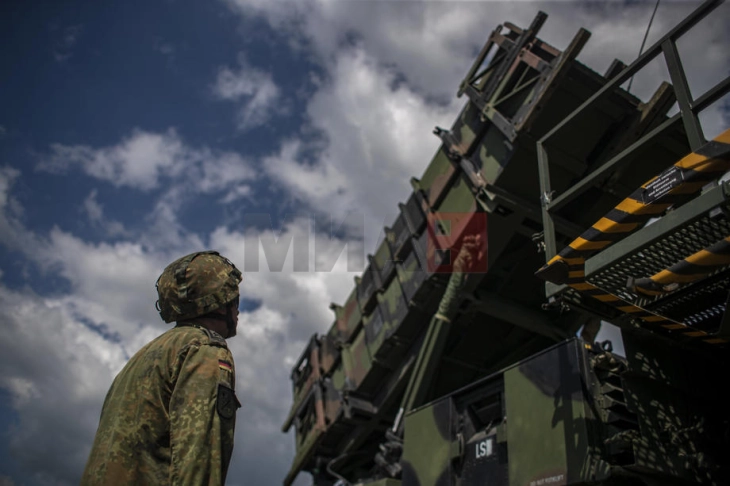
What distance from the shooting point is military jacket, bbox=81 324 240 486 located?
4.42 feet

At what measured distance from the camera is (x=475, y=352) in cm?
657

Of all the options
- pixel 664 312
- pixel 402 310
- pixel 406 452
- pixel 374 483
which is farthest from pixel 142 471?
pixel 402 310

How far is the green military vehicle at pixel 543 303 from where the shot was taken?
2.70m

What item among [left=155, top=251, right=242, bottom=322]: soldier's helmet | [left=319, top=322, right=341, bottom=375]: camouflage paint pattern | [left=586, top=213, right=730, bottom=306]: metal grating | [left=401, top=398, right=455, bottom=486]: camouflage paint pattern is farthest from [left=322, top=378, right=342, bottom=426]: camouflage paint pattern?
[left=155, top=251, right=242, bottom=322]: soldier's helmet

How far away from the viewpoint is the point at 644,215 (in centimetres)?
253

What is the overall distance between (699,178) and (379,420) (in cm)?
566

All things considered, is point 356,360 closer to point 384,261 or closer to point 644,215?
point 384,261

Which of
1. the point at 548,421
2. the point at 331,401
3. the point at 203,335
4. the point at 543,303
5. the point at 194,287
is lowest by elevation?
the point at 203,335

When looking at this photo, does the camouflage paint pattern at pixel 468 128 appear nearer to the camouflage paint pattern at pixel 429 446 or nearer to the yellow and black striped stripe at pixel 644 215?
the camouflage paint pattern at pixel 429 446

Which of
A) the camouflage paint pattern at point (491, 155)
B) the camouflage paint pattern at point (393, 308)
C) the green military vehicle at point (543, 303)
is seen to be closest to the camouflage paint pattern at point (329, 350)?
the green military vehicle at point (543, 303)

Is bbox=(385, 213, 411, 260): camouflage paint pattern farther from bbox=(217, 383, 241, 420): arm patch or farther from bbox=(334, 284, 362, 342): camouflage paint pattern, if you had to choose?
bbox=(217, 383, 241, 420): arm patch

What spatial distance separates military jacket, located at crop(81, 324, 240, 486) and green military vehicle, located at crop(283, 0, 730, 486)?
71.6 inches

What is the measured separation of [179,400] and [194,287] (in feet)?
1.19

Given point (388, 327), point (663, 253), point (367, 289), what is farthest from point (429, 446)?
point (367, 289)
